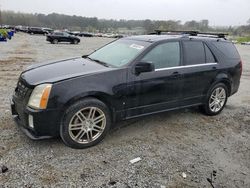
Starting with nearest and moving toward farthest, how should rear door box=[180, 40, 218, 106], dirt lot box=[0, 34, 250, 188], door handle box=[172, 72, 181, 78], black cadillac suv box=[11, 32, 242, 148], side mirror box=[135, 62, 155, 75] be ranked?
dirt lot box=[0, 34, 250, 188], black cadillac suv box=[11, 32, 242, 148], side mirror box=[135, 62, 155, 75], door handle box=[172, 72, 181, 78], rear door box=[180, 40, 218, 106]

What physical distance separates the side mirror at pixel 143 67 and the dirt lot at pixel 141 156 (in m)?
1.11

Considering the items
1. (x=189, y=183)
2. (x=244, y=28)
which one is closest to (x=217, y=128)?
(x=189, y=183)

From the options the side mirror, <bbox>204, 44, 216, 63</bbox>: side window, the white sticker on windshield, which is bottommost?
the side mirror

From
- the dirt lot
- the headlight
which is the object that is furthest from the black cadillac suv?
the dirt lot

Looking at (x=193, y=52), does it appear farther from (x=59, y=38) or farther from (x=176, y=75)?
(x=59, y=38)

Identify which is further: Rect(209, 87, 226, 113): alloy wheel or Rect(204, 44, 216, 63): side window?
Rect(209, 87, 226, 113): alloy wheel

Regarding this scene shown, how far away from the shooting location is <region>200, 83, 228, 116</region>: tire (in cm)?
502

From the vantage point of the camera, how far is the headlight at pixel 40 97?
3.21m

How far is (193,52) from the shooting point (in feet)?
15.2

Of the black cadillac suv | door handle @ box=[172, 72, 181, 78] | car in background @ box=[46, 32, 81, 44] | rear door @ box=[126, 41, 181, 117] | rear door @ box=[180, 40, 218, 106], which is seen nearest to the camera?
the black cadillac suv

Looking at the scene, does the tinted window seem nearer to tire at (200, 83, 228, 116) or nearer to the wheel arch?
the wheel arch

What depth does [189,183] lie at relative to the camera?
116 inches

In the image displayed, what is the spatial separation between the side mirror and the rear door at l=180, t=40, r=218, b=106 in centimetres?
86

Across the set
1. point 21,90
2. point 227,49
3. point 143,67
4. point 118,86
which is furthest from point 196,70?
point 21,90
